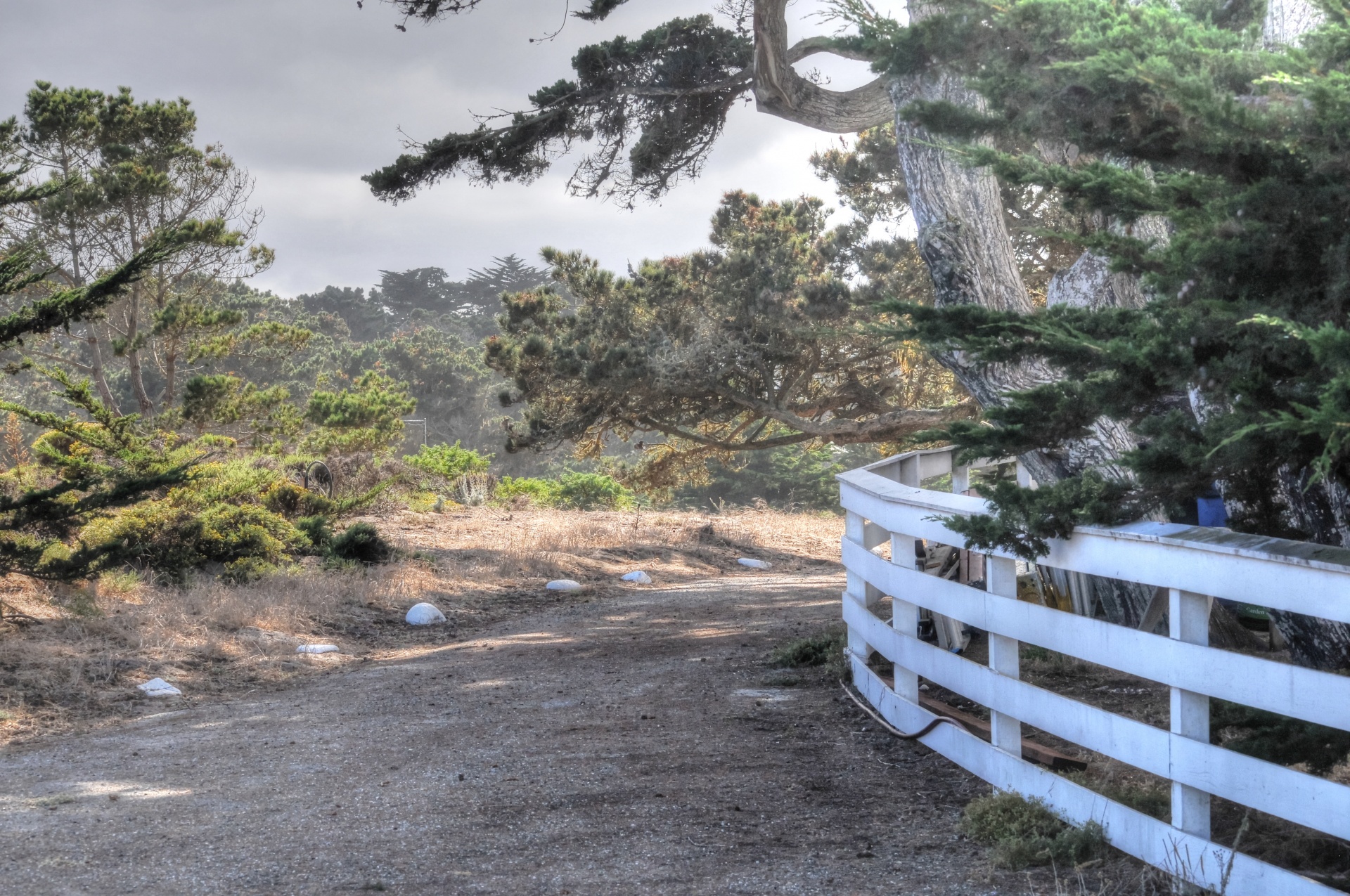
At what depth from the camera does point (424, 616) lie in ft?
34.3

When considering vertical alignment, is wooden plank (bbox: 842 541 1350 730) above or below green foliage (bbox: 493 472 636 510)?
above

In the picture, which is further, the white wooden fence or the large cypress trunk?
the large cypress trunk

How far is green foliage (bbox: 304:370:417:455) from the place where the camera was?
63.3 ft

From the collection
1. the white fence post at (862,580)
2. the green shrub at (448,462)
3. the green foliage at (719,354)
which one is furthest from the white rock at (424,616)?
the green shrub at (448,462)

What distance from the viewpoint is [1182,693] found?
317 cm

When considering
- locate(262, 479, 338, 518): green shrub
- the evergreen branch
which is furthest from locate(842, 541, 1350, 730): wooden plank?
locate(262, 479, 338, 518): green shrub

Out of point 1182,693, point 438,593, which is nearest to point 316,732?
point 1182,693

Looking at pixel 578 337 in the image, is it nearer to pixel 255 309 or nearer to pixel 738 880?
pixel 738 880

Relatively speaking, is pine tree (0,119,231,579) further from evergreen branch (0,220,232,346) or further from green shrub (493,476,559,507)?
green shrub (493,476,559,507)

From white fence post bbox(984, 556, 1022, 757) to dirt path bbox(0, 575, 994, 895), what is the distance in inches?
12.8

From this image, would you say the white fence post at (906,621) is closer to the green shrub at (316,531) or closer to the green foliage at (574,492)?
the green shrub at (316,531)

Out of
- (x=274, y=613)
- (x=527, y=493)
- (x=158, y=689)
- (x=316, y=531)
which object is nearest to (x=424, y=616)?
(x=274, y=613)

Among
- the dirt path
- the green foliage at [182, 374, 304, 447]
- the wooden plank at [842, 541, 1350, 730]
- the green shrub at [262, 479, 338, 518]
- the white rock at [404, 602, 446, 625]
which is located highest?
the green foliage at [182, 374, 304, 447]

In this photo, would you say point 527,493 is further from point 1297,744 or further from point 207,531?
point 1297,744
